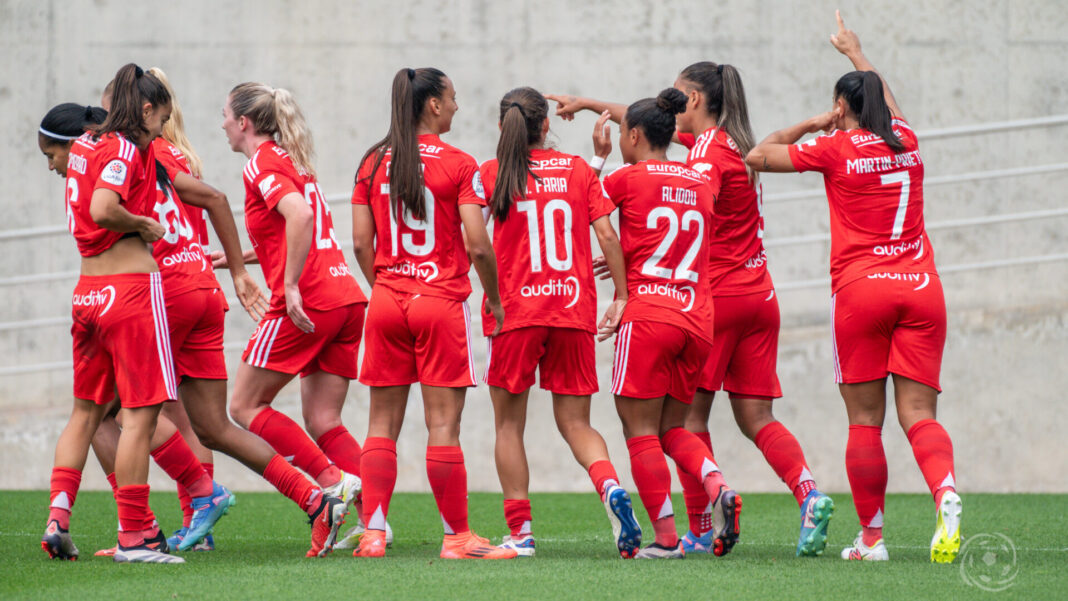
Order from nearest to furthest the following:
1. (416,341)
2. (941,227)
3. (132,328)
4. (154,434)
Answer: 1. (132,328)
2. (416,341)
3. (154,434)
4. (941,227)

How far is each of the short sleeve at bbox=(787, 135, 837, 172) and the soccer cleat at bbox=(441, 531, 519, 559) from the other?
6.10 ft

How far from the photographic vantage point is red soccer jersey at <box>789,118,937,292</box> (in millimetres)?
4430

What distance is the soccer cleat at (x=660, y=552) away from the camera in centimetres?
439

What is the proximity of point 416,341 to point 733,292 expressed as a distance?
137 cm

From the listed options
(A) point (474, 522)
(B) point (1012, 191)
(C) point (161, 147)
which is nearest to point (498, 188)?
(C) point (161, 147)

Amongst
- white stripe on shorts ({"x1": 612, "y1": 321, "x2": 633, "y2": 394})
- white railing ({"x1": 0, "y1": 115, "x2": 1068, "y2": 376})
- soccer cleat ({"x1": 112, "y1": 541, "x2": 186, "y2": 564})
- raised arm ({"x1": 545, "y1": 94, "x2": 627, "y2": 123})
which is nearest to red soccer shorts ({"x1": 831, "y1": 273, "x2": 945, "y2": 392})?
white stripe on shorts ({"x1": 612, "y1": 321, "x2": 633, "y2": 394})

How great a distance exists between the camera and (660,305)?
177 inches

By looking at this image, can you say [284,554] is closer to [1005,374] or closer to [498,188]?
[498,188]

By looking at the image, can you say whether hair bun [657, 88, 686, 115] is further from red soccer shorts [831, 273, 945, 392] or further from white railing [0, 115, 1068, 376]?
white railing [0, 115, 1068, 376]

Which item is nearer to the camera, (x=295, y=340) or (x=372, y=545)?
(x=372, y=545)

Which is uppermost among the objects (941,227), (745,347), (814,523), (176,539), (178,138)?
(178,138)

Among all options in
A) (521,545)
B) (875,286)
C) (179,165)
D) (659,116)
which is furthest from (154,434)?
(875,286)

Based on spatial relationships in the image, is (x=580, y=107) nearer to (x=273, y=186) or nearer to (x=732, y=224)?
(x=732, y=224)

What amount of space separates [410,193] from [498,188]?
0.36 metres
